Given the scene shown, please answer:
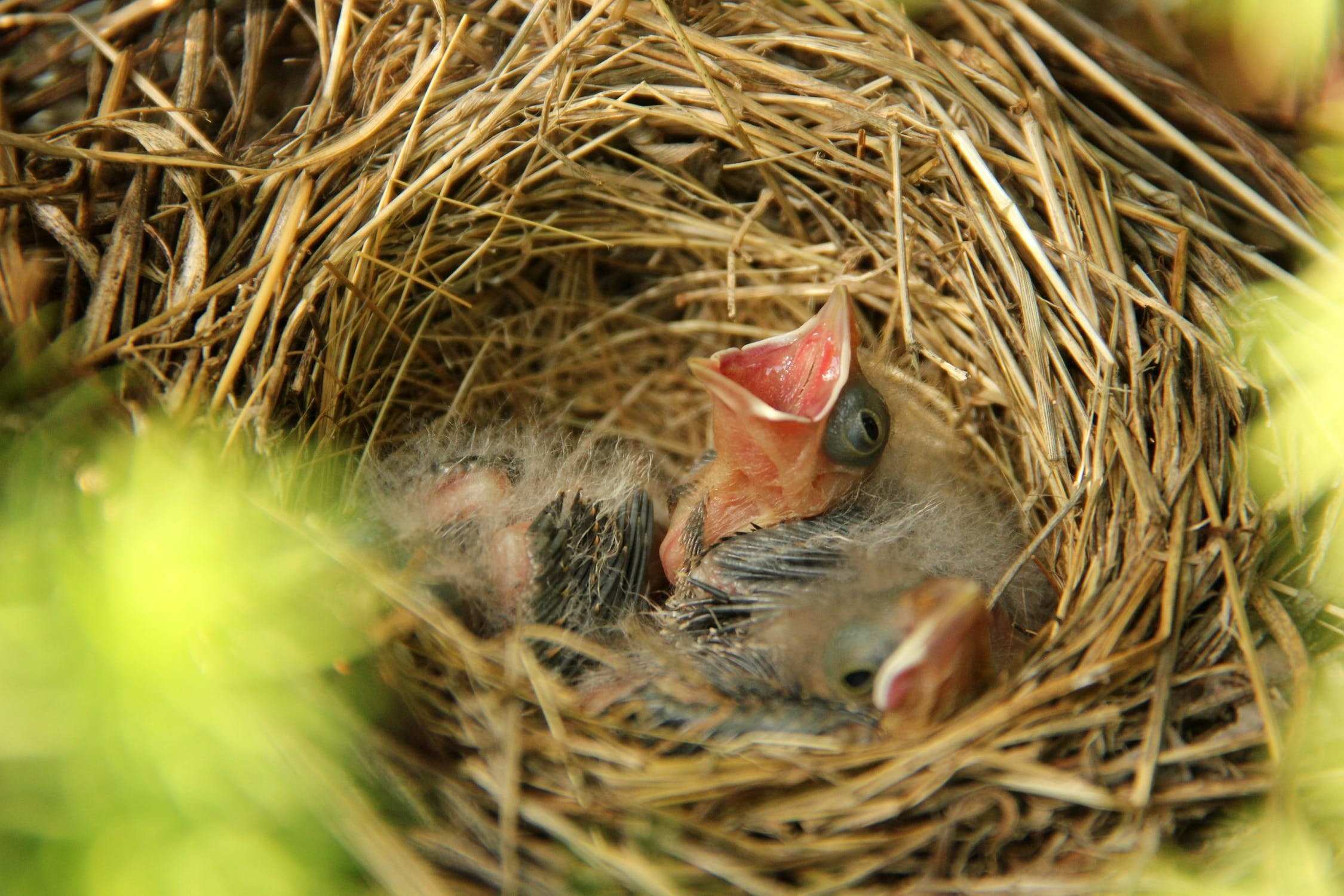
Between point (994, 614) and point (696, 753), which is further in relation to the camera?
point (994, 614)

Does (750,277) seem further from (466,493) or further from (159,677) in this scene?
(159,677)

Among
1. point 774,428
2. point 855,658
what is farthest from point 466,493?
point 855,658

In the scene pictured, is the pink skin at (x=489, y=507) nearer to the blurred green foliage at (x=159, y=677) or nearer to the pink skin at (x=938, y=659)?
the blurred green foliage at (x=159, y=677)

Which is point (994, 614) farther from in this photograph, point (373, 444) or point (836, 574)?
point (373, 444)

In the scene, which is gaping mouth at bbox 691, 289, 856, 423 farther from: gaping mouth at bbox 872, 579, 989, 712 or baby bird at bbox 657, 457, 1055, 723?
gaping mouth at bbox 872, 579, 989, 712

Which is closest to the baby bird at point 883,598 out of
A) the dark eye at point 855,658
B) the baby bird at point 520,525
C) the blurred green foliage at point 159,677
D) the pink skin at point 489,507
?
the dark eye at point 855,658

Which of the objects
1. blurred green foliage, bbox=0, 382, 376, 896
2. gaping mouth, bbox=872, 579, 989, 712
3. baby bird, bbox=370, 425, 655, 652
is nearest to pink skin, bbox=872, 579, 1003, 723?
gaping mouth, bbox=872, 579, 989, 712

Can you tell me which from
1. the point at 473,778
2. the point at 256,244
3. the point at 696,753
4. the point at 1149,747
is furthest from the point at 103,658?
the point at 1149,747
